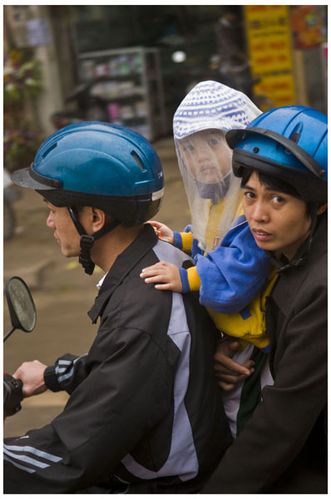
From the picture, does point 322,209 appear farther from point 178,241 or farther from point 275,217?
point 178,241

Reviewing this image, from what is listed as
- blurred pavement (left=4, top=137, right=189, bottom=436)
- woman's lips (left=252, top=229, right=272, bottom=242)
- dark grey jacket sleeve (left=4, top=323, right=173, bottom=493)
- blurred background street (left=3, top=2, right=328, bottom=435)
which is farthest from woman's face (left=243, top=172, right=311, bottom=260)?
blurred background street (left=3, top=2, right=328, bottom=435)

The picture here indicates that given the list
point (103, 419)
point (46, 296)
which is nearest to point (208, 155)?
point (103, 419)

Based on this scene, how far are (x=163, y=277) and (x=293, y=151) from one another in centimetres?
47

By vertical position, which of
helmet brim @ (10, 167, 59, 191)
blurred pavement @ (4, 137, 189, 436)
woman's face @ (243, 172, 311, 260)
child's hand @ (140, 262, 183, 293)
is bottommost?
blurred pavement @ (4, 137, 189, 436)

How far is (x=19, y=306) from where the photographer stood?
2264 mm

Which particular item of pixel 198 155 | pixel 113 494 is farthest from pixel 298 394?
pixel 198 155

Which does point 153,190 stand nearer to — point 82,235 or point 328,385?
point 82,235

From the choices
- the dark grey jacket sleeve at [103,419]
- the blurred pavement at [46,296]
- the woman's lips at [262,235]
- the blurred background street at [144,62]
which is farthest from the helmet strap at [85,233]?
the blurred background street at [144,62]

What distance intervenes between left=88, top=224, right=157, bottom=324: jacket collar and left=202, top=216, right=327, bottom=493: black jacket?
37cm

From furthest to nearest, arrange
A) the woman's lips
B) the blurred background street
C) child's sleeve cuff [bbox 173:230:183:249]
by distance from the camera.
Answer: the blurred background street → child's sleeve cuff [bbox 173:230:183:249] → the woman's lips

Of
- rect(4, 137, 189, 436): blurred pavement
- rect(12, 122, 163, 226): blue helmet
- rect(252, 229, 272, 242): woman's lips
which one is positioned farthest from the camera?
rect(4, 137, 189, 436): blurred pavement

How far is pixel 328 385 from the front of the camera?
199 centimetres

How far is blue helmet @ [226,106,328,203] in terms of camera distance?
2.00 meters

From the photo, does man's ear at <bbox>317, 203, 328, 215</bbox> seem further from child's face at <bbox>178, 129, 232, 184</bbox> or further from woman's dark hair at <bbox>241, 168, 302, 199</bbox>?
child's face at <bbox>178, 129, 232, 184</bbox>
